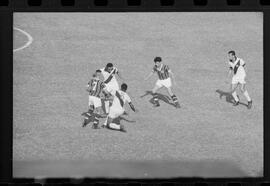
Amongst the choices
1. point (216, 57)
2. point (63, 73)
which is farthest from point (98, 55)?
point (216, 57)

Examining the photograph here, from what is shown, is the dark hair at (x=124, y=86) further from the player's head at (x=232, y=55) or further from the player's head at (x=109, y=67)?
the player's head at (x=232, y=55)

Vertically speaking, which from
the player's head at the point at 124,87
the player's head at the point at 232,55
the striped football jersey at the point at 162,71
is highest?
the player's head at the point at 232,55

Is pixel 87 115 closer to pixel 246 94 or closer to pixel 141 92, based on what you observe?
pixel 141 92

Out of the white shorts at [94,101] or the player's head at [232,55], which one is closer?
the white shorts at [94,101]

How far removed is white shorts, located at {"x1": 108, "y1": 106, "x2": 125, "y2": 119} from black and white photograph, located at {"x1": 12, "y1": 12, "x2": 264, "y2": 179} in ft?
0.05

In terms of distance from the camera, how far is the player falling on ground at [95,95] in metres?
9.34

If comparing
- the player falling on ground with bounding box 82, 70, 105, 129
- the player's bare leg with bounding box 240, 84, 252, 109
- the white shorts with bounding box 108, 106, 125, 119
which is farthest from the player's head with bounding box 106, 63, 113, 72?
the player's bare leg with bounding box 240, 84, 252, 109

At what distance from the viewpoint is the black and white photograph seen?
30.2 feet

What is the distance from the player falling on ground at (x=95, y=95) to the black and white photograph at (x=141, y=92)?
0.05 ft

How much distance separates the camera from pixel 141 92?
9430mm

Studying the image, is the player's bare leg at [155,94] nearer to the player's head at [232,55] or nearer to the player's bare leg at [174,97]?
the player's bare leg at [174,97]

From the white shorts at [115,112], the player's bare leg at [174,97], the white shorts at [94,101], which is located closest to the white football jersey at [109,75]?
the white shorts at [94,101]

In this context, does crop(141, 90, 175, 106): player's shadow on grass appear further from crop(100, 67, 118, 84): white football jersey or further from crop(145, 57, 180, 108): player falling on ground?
crop(100, 67, 118, 84): white football jersey

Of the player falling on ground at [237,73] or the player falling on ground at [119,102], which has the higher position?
the player falling on ground at [237,73]
